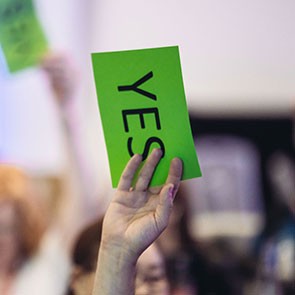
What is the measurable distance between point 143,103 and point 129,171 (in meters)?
0.11

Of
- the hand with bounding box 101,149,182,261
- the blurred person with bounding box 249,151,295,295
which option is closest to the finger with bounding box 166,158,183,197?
the hand with bounding box 101,149,182,261

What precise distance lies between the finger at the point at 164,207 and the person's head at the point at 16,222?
3.03 feet

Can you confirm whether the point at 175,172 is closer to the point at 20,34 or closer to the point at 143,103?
the point at 143,103

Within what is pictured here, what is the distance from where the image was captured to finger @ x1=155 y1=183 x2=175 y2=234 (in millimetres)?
1300

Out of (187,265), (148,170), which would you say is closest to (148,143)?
(148,170)

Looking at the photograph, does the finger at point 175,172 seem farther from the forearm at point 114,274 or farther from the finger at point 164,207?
the forearm at point 114,274

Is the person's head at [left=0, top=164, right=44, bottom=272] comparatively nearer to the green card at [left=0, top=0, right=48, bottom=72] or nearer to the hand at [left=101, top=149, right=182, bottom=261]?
the green card at [left=0, top=0, right=48, bottom=72]

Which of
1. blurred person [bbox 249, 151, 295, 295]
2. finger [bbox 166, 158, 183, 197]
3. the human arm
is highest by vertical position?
finger [bbox 166, 158, 183, 197]

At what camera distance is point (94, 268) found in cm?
186

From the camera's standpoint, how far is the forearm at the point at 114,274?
1302 mm

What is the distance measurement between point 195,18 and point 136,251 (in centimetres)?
282

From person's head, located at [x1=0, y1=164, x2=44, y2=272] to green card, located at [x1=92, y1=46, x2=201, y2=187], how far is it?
37.4 inches

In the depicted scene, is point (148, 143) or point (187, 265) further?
point (187, 265)

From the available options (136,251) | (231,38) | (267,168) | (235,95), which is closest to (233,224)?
(267,168)
